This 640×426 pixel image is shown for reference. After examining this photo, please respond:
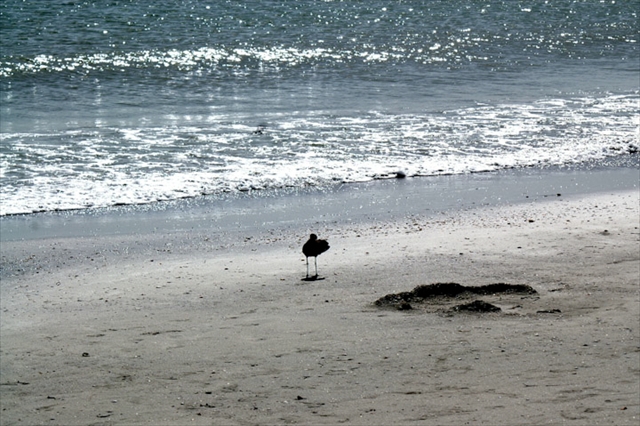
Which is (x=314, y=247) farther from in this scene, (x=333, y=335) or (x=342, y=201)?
(x=342, y=201)

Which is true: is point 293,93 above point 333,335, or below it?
above

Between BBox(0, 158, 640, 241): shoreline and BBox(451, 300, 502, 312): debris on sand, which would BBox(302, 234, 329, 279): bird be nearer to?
BBox(451, 300, 502, 312): debris on sand

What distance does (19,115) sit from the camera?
16547 millimetres

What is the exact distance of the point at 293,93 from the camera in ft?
61.6

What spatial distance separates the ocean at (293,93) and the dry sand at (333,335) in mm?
2906

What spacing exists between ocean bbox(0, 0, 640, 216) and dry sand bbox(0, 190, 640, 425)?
2906 millimetres

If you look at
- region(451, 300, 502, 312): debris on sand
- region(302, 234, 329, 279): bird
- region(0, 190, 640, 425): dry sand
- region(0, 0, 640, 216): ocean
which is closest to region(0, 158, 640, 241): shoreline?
region(0, 0, 640, 216): ocean

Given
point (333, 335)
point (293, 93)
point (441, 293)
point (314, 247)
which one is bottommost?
point (333, 335)

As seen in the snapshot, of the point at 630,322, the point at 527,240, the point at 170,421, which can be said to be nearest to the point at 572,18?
the point at 527,240

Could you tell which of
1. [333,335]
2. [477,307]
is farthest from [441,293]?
[333,335]

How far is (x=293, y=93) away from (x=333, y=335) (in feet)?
40.7

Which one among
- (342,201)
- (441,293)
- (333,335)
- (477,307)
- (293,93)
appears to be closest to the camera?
(333,335)

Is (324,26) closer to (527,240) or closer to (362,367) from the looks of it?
(527,240)

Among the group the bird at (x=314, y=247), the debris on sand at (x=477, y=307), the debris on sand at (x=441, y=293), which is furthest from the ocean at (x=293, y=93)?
the debris on sand at (x=477, y=307)
